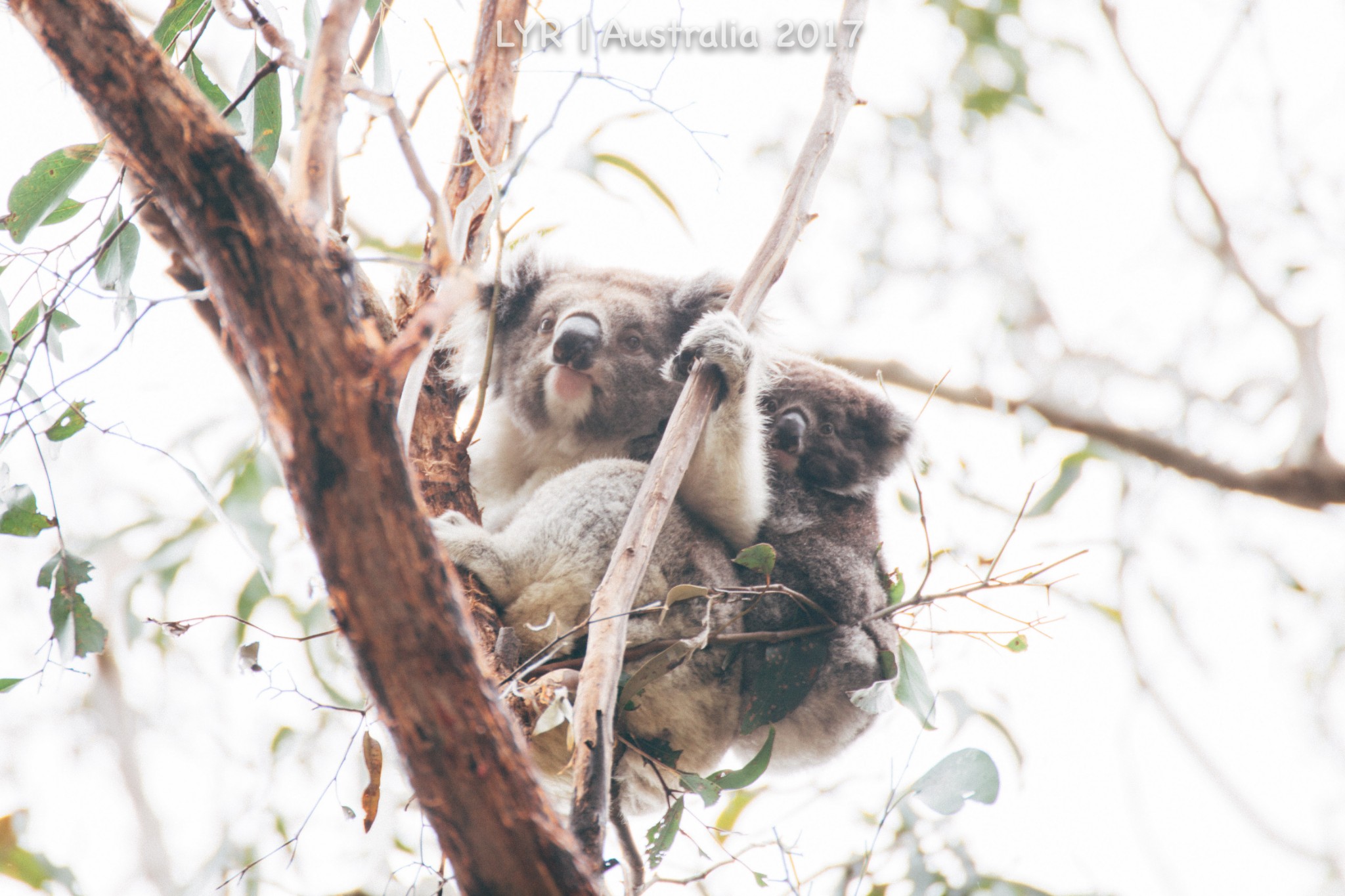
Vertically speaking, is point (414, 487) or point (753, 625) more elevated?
point (414, 487)

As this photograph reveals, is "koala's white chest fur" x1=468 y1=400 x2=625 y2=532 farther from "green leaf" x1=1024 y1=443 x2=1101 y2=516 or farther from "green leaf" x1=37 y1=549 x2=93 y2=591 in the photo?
"green leaf" x1=1024 y1=443 x2=1101 y2=516

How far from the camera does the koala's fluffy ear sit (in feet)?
9.20

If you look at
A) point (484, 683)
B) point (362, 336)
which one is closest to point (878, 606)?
point (484, 683)

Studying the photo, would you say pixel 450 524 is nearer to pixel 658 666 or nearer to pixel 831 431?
pixel 658 666

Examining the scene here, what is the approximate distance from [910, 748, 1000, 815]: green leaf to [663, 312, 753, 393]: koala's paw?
88 centimetres

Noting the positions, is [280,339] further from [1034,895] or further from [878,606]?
[1034,895]

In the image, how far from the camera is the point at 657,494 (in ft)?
5.31

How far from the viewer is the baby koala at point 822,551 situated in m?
2.21

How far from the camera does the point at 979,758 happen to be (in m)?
1.92

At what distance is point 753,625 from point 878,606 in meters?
0.34

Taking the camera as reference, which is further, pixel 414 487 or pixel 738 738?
pixel 738 738

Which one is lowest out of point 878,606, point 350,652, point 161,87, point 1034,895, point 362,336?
point 1034,895

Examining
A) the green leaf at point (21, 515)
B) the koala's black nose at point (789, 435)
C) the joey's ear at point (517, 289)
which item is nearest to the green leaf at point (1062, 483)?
the koala's black nose at point (789, 435)

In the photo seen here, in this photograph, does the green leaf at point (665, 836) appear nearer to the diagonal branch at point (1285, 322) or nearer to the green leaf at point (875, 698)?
the green leaf at point (875, 698)
